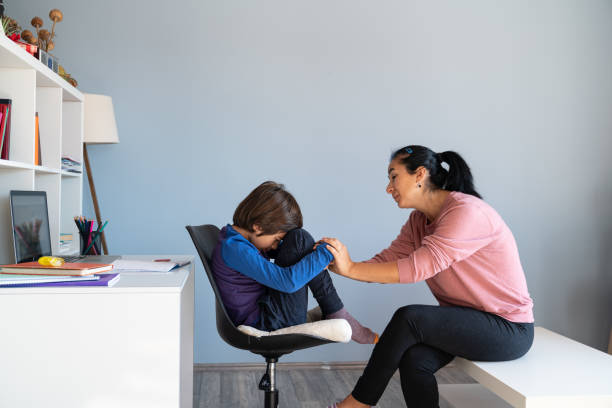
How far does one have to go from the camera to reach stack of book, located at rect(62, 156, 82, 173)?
95.5 inches

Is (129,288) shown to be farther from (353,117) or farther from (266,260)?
(353,117)

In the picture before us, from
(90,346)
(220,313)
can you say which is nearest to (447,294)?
(220,313)

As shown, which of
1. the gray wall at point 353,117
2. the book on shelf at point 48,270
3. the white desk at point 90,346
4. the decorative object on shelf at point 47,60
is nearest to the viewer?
the white desk at point 90,346

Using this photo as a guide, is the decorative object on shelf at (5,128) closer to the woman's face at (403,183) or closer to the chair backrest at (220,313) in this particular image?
the chair backrest at (220,313)

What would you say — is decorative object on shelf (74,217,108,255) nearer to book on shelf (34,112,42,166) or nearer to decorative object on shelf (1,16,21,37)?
book on shelf (34,112,42,166)

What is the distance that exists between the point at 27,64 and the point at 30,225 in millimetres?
586

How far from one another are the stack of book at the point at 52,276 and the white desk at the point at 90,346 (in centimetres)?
3

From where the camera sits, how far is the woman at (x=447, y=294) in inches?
71.2

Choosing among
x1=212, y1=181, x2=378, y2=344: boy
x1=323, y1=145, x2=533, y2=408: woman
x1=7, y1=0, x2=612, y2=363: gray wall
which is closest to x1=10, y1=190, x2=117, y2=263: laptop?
x1=212, y1=181, x2=378, y2=344: boy

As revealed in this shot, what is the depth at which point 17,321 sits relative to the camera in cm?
136

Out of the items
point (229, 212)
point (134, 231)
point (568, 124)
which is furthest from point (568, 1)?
point (134, 231)

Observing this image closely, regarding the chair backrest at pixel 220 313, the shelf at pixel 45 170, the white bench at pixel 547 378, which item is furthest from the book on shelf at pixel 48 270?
the white bench at pixel 547 378

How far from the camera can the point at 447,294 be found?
200 centimetres

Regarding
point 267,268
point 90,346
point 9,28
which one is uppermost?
point 9,28
